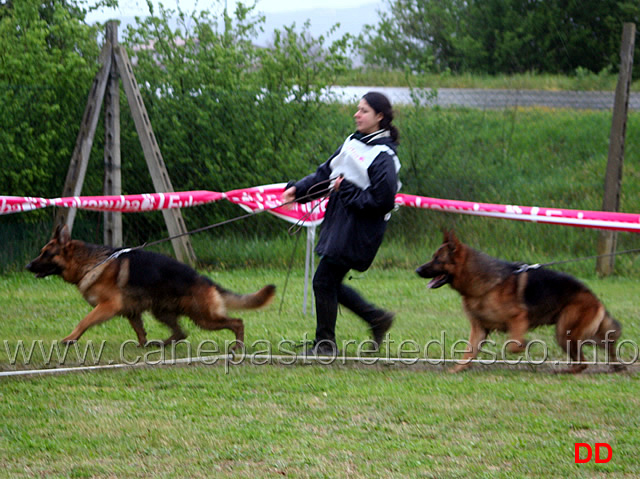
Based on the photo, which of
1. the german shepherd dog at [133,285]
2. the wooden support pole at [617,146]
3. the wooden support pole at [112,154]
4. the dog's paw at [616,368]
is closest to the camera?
the dog's paw at [616,368]

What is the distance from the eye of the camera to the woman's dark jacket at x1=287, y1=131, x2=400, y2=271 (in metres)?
5.28

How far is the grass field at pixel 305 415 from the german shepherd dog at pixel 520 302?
25 centimetres

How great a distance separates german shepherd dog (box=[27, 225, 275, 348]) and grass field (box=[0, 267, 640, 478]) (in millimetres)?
327

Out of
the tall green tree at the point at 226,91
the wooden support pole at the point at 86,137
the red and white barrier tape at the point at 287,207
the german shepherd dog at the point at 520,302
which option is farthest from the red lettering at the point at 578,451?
the tall green tree at the point at 226,91

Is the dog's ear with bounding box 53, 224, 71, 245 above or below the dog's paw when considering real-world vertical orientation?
above

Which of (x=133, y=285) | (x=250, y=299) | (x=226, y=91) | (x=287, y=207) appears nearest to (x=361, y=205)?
(x=250, y=299)

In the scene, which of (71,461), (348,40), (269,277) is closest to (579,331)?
(71,461)

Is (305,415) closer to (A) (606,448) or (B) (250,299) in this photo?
(A) (606,448)

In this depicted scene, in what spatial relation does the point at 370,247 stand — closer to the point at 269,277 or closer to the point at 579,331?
the point at 579,331

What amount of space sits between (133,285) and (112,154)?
15.7ft

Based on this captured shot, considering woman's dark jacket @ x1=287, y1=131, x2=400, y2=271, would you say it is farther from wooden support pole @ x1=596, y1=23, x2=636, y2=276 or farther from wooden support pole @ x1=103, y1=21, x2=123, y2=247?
wooden support pole @ x1=596, y1=23, x2=636, y2=276

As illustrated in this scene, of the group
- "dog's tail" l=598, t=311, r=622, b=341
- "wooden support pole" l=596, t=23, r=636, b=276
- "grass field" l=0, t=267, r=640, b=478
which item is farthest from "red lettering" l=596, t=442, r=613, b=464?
"wooden support pole" l=596, t=23, r=636, b=276

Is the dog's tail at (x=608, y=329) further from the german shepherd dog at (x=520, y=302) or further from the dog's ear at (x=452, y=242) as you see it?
the dog's ear at (x=452, y=242)

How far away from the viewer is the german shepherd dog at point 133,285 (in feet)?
19.3
